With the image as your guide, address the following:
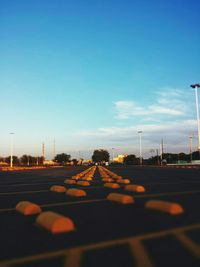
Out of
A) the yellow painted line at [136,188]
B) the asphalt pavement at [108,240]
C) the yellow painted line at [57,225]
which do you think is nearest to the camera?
the asphalt pavement at [108,240]

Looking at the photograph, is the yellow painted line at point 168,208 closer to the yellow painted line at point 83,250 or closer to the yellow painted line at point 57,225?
the yellow painted line at point 83,250

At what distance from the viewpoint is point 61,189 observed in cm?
1237

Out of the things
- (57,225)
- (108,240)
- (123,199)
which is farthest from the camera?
(123,199)

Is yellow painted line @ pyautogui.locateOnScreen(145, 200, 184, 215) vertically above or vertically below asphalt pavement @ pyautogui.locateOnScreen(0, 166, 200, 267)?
above

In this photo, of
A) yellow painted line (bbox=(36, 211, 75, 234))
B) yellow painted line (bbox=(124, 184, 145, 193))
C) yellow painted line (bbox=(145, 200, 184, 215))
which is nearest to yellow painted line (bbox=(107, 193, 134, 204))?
yellow painted line (bbox=(145, 200, 184, 215))

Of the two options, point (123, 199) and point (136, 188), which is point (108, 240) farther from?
point (136, 188)

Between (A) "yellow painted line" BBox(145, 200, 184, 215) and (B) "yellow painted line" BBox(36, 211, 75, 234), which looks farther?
(A) "yellow painted line" BBox(145, 200, 184, 215)

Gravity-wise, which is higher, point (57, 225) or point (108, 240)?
point (57, 225)

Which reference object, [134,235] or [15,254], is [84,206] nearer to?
[134,235]

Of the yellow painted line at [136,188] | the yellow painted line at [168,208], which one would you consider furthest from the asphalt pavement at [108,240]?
the yellow painted line at [136,188]

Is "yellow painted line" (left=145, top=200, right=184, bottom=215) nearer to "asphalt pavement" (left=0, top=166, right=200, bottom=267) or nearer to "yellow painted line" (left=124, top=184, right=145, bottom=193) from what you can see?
"asphalt pavement" (left=0, top=166, right=200, bottom=267)

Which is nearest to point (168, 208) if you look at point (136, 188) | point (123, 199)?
point (123, 199)

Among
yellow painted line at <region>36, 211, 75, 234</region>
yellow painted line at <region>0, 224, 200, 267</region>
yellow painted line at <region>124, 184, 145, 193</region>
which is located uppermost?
yellow painted line at <region>124, 184, 145, 193</region>

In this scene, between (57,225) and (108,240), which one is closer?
(108,240)
